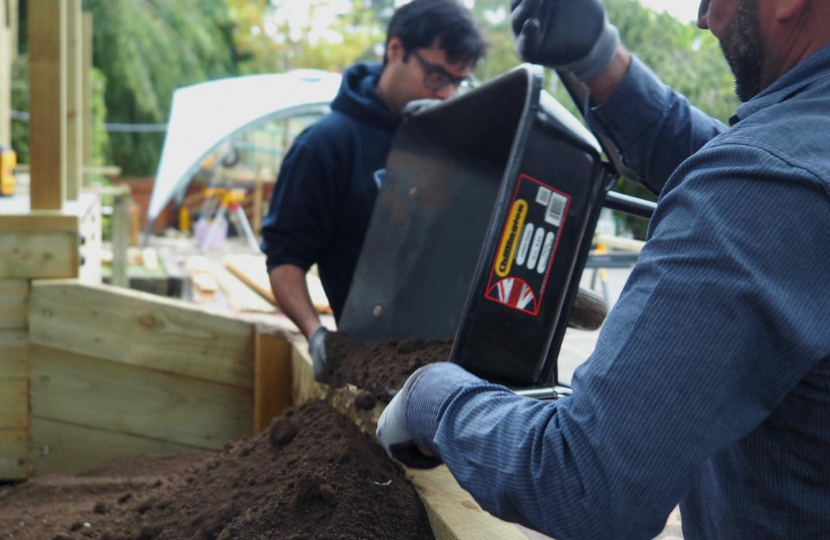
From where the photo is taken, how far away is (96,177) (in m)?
13.1

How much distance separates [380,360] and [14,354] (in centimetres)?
176

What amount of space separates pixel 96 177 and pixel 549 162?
502 inches

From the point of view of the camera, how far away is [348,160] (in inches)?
108

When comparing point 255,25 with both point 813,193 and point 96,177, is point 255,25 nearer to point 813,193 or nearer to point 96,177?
point 96,177

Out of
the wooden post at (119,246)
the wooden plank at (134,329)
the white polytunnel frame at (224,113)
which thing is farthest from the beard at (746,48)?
the wooden post at (119,246)

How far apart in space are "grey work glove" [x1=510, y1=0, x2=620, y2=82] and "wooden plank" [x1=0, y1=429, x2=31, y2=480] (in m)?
2.45

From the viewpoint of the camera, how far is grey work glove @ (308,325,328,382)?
88.1 inches

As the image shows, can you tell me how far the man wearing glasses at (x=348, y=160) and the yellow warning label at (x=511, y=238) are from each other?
1.12 m

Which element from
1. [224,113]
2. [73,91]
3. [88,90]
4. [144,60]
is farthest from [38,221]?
[144,60]

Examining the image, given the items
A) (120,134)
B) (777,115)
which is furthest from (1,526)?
(120,134)

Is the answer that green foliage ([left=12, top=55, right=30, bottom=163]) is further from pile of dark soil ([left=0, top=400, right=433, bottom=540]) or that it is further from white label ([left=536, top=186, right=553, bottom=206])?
white label ([left=536, top=186, right=553, bottom=206])

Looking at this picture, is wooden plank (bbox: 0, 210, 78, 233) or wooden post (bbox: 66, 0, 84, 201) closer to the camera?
wooden plank (bbox: 0, 210, 78, 233)

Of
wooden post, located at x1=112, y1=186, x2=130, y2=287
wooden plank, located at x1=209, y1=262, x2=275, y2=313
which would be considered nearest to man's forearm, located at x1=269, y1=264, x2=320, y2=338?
wooden plank, located at x1=209, y1=262, x2=275, y2=313

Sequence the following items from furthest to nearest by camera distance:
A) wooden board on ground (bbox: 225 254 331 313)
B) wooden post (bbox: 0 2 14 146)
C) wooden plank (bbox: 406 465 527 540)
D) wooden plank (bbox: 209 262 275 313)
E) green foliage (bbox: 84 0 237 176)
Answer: green foliage (bbox: 84 0 237 176) → wooden post (bbox: 0 2 14 146) → wooden plank (bbox: 209 262 275 313) → wooden board on ground (bbox: 225 254 331 313) → wooden plank (bbox: 406 465 527 540)
